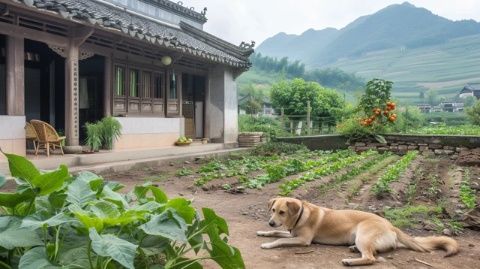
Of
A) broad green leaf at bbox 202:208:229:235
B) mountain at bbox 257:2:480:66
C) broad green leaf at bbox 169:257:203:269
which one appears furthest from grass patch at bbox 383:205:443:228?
mountain at bbox 257:2:480:66

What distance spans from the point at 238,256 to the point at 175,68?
484 inches

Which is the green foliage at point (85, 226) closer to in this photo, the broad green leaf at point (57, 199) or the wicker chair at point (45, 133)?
the broad green leaf at point (57, 199)

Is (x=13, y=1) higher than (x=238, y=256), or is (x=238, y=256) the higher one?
(x=13, y=1)

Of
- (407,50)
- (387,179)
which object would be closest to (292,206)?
(387,179)

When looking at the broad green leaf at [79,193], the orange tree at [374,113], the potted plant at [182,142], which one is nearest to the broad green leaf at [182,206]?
the broad green leaf at [79,193]

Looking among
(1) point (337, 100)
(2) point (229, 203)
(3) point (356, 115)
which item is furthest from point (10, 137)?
(1) point (337, 100)

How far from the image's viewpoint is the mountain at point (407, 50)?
113m

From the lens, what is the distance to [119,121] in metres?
11.6

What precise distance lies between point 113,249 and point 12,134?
26.2 ft

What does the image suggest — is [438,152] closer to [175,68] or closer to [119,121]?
[175,68]

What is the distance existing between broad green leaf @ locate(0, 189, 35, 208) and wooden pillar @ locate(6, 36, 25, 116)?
7288 millimetres

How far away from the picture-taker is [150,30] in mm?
13773

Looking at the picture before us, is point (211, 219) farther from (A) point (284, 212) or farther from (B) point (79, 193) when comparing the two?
(A) point (284, 212)

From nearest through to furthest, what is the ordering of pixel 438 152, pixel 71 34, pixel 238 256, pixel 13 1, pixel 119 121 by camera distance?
1. pixel 238 256
2. pixel 13 1
3. pixel 71 34
4. pixel 119 121
5. pixel 438 152
